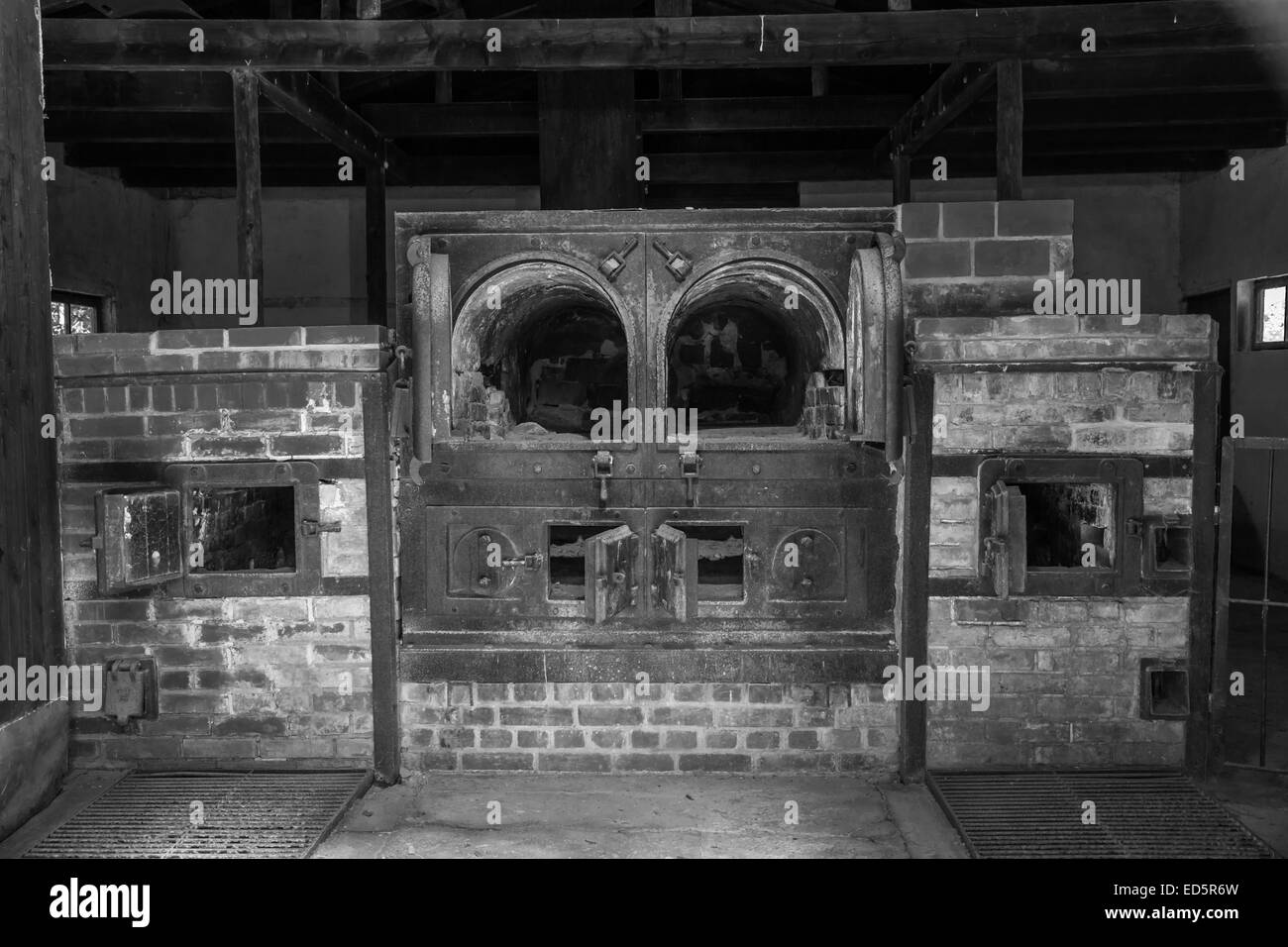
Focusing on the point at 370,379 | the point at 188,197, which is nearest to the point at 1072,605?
the point at 370,379

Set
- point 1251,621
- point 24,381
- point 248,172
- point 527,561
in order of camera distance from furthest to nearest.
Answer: point 1251,621 → point 248,172 → point 527,561 → point 24,381

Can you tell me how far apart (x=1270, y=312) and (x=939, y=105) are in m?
3.10

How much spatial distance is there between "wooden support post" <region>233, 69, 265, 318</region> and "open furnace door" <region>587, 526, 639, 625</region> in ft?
5.28

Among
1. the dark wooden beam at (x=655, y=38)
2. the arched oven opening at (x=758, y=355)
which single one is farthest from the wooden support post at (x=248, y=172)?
the arched oven opening at (x=758, y=355)

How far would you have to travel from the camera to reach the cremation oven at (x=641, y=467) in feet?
9.46

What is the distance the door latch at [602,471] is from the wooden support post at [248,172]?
1449 mm

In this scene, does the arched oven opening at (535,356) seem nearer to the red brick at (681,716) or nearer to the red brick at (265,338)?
the red brick at (265,338)

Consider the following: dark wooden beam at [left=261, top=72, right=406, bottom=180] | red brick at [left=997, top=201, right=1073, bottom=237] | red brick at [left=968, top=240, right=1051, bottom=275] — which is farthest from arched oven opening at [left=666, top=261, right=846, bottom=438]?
dark wooden beam at [left=261, top=72, right=406, bottom=180]

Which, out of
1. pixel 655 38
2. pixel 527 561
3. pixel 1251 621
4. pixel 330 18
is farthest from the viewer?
pixel 1251 621

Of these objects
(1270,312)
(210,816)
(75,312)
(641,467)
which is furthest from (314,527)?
(1270,312)

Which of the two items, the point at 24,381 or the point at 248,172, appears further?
the point at 248,172

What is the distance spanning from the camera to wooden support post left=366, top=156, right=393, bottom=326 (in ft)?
16.1

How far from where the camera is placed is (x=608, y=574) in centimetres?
285

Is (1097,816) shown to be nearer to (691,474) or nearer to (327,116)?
(691,474)
